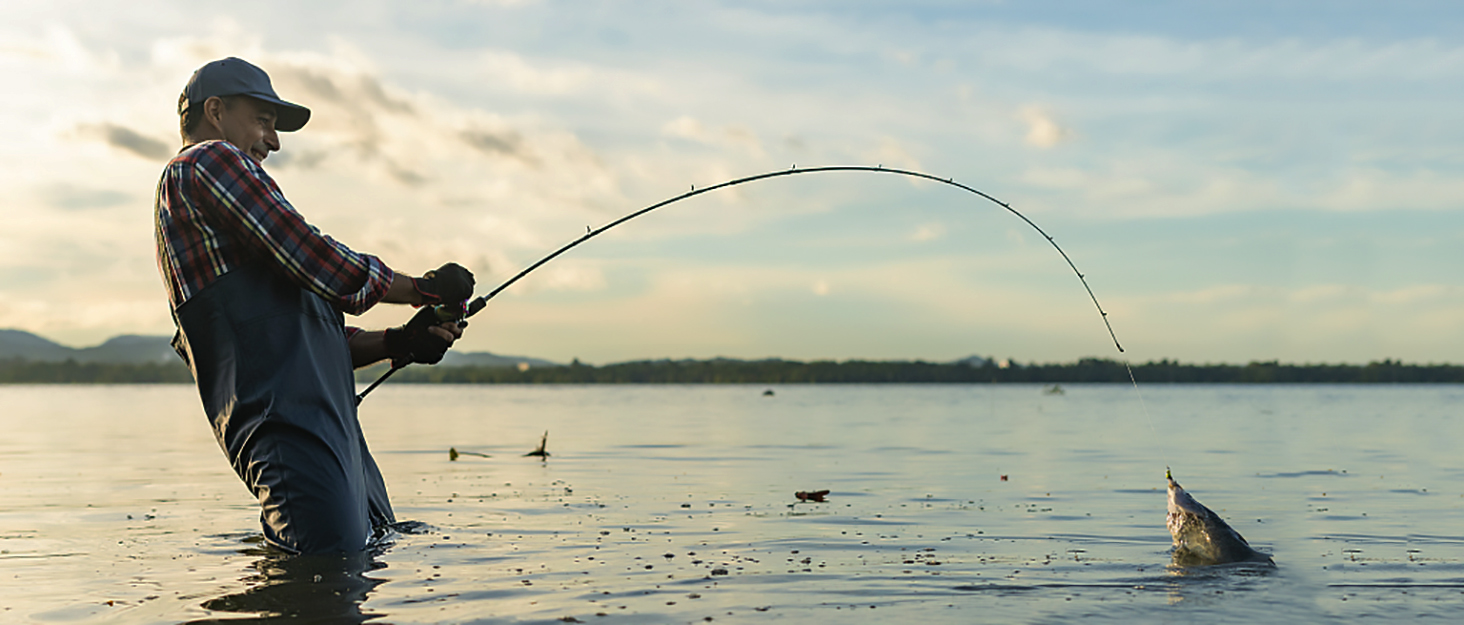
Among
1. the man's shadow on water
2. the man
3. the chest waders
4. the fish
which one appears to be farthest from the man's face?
the fish

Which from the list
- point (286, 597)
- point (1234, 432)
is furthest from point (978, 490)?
point (1234, 432)

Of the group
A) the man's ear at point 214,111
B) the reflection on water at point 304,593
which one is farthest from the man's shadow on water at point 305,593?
the man's ear at point 214,111

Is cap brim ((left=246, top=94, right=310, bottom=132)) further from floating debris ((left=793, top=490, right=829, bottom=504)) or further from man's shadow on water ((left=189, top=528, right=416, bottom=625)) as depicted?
floating debris ((left=793, top=490, right=829, bottom=504))

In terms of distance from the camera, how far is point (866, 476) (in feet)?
52.0

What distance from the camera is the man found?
5.43 meters

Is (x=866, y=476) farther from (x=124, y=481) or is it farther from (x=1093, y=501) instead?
(x=124, y=481)

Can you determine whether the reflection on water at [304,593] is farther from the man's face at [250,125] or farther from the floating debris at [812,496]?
the floating debris at [812,496]

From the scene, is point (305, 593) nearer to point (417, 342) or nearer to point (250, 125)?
point (417, 342)

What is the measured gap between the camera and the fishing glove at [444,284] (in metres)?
5.89

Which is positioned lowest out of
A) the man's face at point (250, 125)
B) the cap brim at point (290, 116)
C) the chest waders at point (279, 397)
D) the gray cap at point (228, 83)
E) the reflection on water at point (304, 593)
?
the reflection on water at point (304, 593)

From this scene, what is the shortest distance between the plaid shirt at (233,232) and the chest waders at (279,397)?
12 centimetres

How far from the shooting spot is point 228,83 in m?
5.70

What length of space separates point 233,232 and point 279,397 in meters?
0.80

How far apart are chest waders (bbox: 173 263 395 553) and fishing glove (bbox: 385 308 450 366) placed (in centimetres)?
47
